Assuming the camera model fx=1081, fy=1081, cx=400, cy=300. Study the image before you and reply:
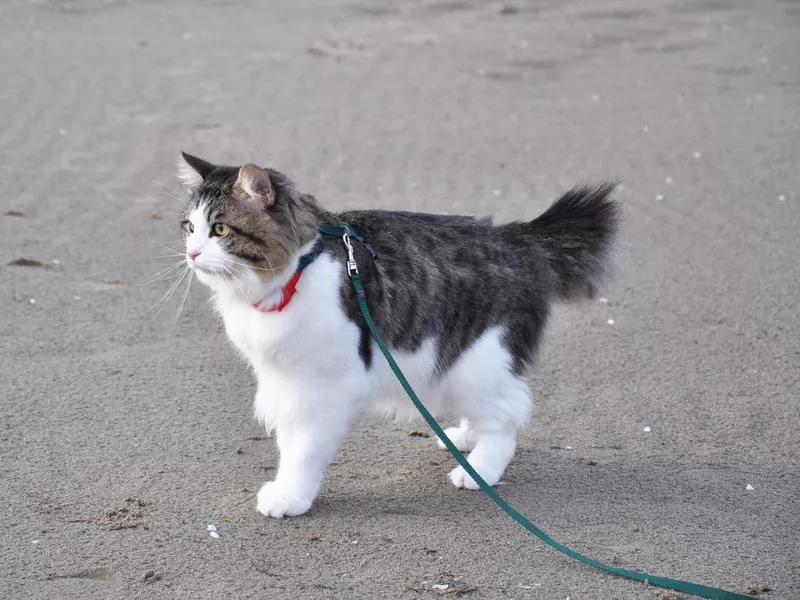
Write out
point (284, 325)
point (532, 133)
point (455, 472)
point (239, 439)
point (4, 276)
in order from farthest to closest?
point (532, 133) → point (4, 276) → point (239, 439) → point (455, 472) → point (284, 325)

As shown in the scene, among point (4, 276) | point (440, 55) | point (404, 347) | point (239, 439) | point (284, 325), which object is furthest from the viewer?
point (440, 55)

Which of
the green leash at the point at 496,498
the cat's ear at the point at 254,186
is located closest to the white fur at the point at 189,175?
the cat's ear at the point at 254,186

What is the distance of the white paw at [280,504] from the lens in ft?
13.0

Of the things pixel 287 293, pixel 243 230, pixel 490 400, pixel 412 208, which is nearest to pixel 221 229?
pixel 243 230

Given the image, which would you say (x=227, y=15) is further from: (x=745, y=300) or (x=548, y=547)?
(x=548, y=547)

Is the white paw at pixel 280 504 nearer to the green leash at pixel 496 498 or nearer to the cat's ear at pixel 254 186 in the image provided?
the green leash at pixel 496 498

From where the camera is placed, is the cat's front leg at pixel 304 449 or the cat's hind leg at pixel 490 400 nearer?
the cat's front leg at pixel 304 449

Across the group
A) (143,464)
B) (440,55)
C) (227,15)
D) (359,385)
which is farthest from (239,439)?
(227,15)

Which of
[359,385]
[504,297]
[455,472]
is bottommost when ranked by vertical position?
[455,472]

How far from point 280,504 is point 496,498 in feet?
2.66

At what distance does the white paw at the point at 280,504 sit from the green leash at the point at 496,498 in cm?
58

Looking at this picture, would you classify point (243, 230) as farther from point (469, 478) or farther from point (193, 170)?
point (469, 478)

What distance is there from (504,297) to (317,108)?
5.40 m

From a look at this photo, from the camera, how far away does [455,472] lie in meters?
4.35
